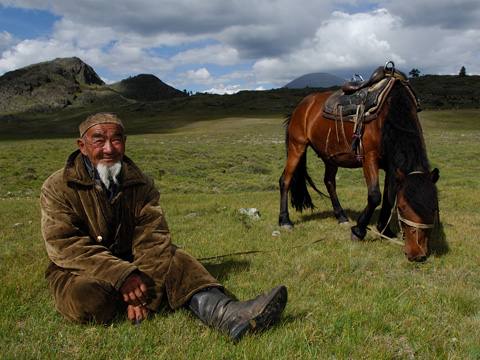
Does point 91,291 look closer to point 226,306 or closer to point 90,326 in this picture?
point 90,326

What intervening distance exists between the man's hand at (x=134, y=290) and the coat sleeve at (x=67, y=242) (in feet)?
0.38

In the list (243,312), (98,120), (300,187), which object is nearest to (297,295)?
(243,312)

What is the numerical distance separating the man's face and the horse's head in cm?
390

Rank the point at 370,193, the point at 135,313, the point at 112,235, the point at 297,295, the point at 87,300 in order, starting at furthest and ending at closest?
1. the point at 370,193
2. the point at 297,295
3. the point at 112,235
4. the point at 135,313
5. the point at 87,300

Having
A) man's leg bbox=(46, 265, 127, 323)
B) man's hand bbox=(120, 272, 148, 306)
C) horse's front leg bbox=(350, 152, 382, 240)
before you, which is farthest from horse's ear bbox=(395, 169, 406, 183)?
man's leg bbox=(46, 265, 127, 323)

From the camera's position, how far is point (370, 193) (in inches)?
231

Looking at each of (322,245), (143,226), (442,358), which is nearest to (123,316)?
(143,226)

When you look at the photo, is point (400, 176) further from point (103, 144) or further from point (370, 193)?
point (103, 144)

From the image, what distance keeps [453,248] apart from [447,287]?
5.82 ft

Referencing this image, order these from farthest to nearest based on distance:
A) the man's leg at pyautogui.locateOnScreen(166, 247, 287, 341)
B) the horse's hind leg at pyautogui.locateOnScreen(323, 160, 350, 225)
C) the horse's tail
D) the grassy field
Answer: the horse's tail, the horse's hind leg at pyautogui.locateOnScreen(323, 160, 350, 225), the man's leg at pyautogui.locateOnScreen(166, 247, 287, 341), the grassy field

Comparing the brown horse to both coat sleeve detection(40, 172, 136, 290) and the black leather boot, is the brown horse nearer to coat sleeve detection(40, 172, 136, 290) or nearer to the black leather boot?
the black leather boot

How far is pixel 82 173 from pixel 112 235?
78 cm

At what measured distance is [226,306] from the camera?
3.20 meters

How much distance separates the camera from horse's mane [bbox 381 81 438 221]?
461cm
